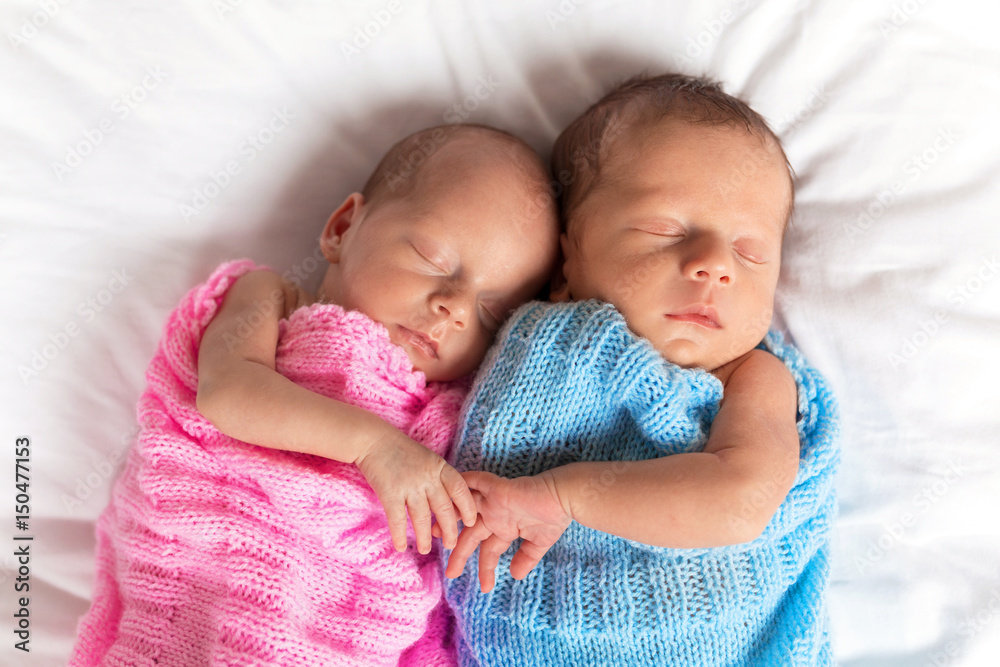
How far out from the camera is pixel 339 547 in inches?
66.2

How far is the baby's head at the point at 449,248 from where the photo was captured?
1.82m

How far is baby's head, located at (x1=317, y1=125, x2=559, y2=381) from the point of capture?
71.8 inches

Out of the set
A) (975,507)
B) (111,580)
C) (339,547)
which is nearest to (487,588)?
(339,547)

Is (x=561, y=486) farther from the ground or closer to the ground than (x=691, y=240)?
closer to the ground

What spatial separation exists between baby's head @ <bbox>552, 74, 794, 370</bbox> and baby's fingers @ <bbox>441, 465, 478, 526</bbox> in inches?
22.6

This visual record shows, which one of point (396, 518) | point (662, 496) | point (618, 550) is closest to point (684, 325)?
point (662, 496)

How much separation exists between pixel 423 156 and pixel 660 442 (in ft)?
3.25

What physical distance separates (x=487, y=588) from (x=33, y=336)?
1475mm

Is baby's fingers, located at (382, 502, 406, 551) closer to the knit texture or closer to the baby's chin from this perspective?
the knit texture

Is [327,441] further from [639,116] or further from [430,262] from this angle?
[639,116]

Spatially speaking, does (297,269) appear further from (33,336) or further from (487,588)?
(487,588)

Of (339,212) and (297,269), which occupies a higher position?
(339,212)

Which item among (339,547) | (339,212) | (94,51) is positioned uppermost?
(94,51)

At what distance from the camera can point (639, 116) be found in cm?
190
